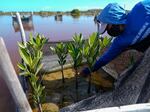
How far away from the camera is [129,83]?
3.22 meters

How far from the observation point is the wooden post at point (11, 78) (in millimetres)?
3646

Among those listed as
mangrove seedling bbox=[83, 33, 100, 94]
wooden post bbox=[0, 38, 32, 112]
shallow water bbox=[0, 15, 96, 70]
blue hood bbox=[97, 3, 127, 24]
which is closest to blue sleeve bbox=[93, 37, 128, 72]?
blue hood bbox=[97, 3, 127, 24]

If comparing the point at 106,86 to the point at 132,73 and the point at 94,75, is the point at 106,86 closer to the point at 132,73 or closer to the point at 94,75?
the point at 94,75

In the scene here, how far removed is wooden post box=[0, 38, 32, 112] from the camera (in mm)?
3646

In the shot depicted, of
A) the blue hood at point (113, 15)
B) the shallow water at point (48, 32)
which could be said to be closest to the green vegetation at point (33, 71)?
the blue hood at point (113, 15)

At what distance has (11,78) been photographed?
Answer: 374 centimetres

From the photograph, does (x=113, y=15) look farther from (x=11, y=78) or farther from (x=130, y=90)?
(x=11, y=78)

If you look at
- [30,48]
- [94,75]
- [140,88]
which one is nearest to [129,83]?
[140,88]

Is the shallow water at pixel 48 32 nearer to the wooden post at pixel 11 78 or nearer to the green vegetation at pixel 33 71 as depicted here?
the green vegetation at pixel 33 71

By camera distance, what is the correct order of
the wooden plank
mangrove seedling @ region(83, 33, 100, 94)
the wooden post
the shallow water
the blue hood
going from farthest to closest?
the shallow water < mangrove seedling @ region(83, 33, 100, 94) < the wooden post < the blue hood < the wooden plank

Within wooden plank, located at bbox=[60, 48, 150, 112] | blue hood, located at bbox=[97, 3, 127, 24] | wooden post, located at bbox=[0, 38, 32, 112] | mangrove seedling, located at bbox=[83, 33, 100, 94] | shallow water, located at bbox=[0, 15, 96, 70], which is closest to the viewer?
wooden plank, located at bbox=[60, 48, 150, 112]

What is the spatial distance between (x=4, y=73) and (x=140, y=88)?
5.15ft

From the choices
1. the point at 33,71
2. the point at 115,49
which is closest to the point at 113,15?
the point at 115,49

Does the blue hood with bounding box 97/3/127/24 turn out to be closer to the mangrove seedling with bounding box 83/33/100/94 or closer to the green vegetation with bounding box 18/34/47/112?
the green vegetation with bounding box 18/34/47/112
